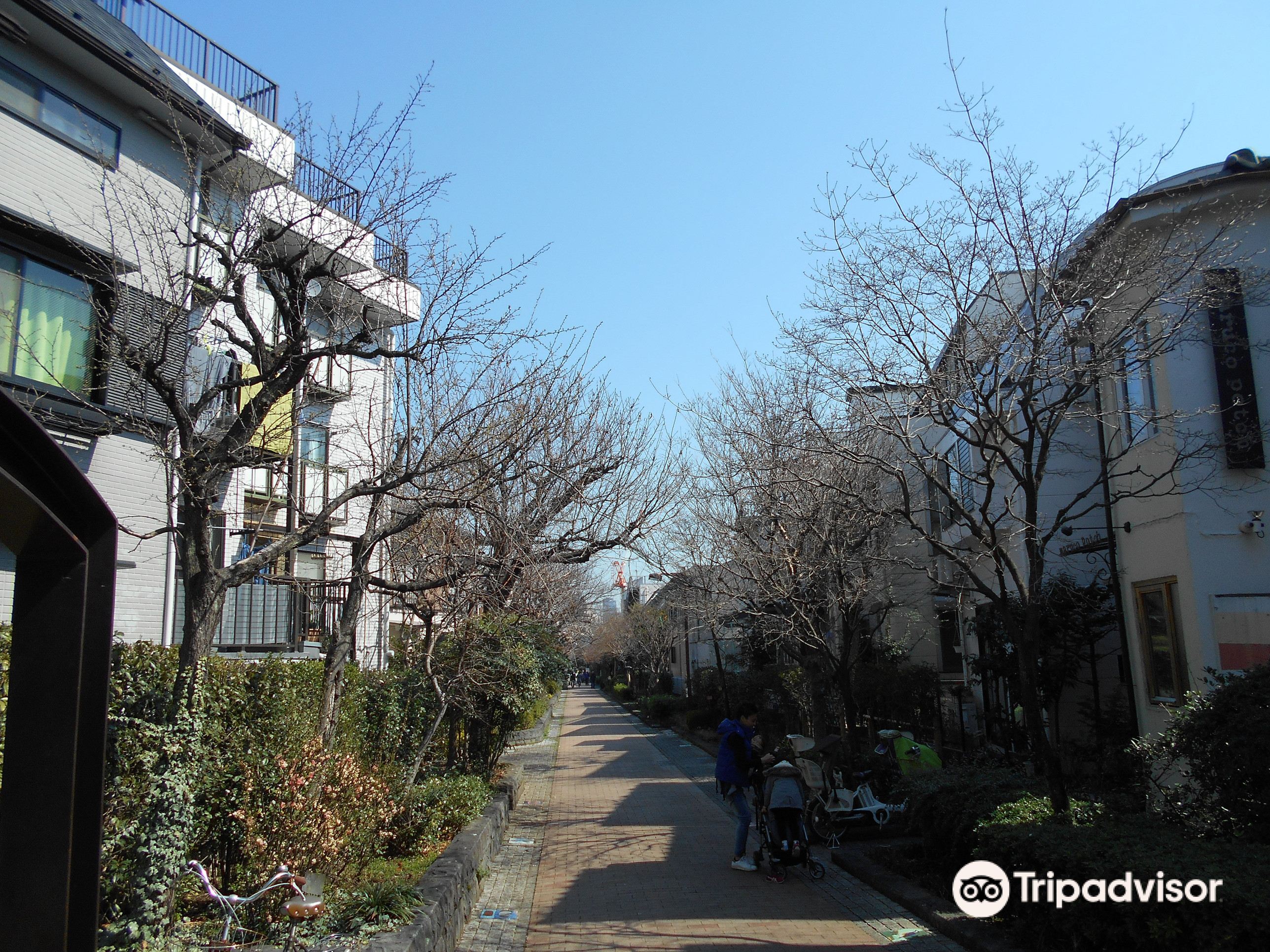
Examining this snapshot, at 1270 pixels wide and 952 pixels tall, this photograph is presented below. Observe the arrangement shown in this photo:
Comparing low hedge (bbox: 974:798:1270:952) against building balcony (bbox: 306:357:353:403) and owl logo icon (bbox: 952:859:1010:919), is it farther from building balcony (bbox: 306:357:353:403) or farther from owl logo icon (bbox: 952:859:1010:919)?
building balcony (bbox: 306:357:353:403)

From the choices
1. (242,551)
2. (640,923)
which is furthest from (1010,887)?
(242,551)

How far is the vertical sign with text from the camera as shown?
9.90 m

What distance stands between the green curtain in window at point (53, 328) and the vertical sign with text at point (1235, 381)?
534 inches

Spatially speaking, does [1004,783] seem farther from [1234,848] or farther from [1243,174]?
[1243,174]

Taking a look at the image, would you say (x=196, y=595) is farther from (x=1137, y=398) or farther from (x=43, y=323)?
(x=1137, y=398)

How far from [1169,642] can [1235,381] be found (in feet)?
10.5

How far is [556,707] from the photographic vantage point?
4841 cm

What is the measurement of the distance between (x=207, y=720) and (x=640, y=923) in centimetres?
400

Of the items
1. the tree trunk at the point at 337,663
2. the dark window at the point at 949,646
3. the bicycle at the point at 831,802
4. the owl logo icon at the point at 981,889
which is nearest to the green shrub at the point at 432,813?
the tree trunk at the point at 337,663

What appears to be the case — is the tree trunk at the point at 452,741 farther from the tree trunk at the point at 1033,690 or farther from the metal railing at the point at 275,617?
the tree trunk at the point at 1033,690

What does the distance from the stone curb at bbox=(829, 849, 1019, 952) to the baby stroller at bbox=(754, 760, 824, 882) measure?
1.66 feet

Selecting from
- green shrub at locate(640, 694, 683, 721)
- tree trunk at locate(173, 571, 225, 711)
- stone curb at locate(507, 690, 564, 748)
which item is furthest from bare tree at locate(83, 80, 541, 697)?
green shrub at locate(640, 694, 683, 721)

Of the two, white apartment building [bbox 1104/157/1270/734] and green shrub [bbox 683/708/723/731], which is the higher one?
white apartment building [bbox 1104/157/1270/734]

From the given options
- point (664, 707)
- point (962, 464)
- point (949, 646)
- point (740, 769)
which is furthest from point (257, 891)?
point (664, 707)
